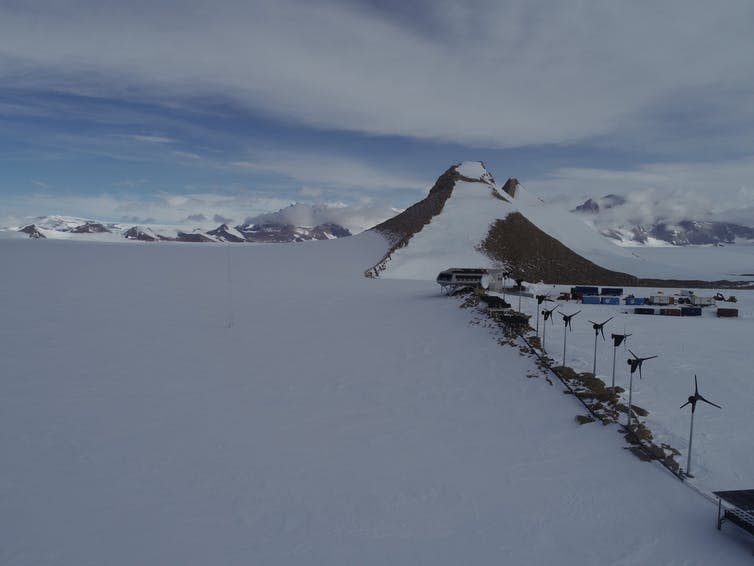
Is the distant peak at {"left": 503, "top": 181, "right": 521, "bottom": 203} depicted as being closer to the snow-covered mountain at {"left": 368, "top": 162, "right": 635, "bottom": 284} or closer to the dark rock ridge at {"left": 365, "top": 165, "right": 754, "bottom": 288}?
the snow-covered mountain at {"left": 368, "top": 162, "right": 635, "bottom": 284}

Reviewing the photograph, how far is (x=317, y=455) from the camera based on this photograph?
20453 mm

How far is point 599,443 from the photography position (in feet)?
70.3

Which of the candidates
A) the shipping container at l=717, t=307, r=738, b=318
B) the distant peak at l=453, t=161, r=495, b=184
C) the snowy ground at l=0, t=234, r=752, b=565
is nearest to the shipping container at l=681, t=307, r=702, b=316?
the shipping container at l=717, t=307, r=738, b=318

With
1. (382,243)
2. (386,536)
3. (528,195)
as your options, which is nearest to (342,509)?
(386,536)

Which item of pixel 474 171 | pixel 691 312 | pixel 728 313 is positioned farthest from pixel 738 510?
pixel 474 171

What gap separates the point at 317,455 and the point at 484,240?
75.4 m

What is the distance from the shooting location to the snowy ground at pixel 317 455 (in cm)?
1552

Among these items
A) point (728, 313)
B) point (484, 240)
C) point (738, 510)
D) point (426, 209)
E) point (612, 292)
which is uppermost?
point (426, 209)

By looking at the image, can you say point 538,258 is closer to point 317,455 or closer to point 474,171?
point 474,171

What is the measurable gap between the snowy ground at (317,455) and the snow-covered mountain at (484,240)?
150 feet

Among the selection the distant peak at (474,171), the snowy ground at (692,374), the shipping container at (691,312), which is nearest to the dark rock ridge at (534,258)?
the distant peak at (474,171)

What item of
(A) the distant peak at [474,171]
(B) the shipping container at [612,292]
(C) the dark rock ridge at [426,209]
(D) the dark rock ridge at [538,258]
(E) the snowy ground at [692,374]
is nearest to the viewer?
(E) the snowy ground at [692,374]

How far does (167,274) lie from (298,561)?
64180 mm

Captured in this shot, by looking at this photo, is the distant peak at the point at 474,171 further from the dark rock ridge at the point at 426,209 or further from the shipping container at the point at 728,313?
the shipping container at the point at 728,313
